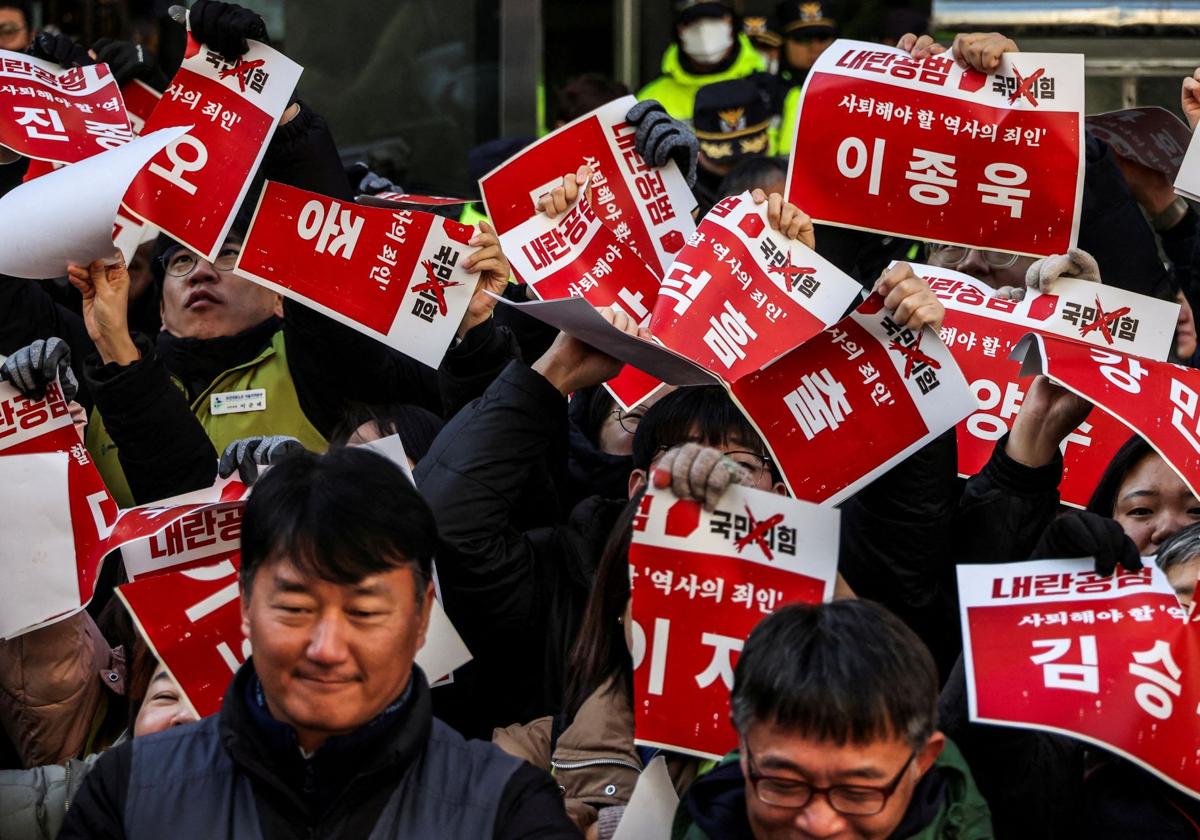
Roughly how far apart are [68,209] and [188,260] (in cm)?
122

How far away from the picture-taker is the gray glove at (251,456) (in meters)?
3.59

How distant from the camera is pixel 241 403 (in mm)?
4684

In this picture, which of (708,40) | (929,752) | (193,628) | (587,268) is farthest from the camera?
(708,40)

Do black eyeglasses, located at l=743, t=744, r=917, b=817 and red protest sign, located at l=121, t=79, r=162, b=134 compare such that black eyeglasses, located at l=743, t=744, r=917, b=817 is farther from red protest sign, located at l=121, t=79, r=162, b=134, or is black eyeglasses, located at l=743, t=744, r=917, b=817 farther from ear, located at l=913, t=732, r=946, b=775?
red protest sign, located at l=121, t=79, r=162, b=134

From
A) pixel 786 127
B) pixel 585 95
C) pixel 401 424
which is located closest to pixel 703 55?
pixel 786 127

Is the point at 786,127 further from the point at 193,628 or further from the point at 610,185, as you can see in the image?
the point at 193,628

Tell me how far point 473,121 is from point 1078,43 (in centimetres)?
290

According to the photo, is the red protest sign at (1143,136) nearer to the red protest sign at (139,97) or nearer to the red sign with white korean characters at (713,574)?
the red sign with white korean characters at (713,574)

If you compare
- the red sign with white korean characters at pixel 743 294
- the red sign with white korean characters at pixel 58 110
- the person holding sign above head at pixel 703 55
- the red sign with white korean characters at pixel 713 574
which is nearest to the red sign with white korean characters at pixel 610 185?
the red sign with white korean characters at pixel 743 294

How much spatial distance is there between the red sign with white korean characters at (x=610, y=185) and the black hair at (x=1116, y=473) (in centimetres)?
128

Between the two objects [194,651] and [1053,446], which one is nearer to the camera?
[194,651]

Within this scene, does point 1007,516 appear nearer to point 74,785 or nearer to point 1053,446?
point 1053,446

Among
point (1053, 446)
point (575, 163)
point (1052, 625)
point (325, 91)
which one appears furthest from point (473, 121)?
point (1052, 625)

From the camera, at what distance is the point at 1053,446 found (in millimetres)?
3654
